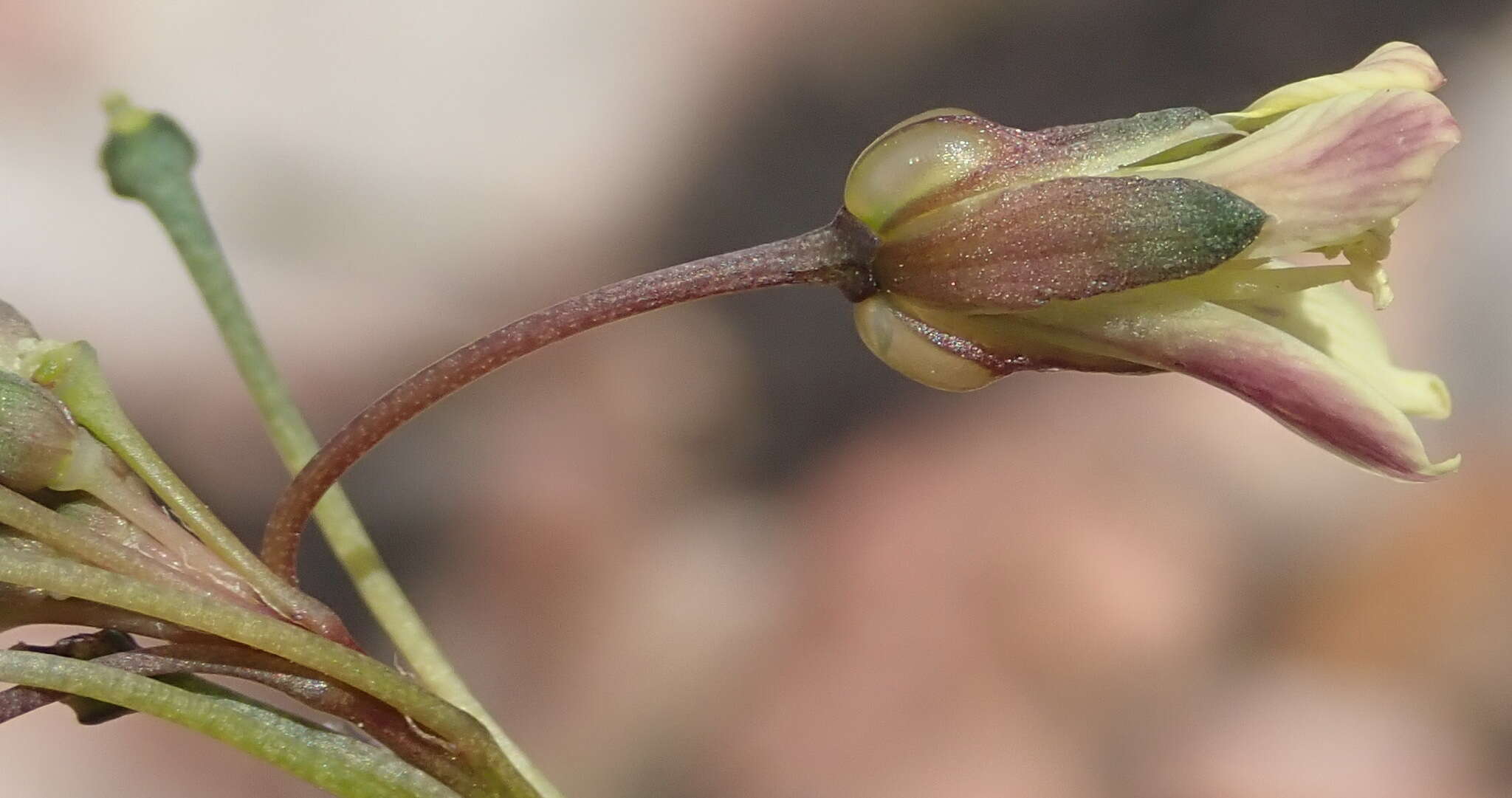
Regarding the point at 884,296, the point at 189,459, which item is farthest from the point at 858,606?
the point at 884,296

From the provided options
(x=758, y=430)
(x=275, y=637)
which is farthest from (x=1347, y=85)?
(x=758, y=430)

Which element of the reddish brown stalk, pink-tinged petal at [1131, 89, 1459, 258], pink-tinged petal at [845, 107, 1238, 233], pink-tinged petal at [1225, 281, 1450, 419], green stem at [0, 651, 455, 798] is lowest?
green stem at [0, 651, 455, 798]

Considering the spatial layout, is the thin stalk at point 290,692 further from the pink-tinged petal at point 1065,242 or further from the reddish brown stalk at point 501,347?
the pink-tinged petal at point 1065,242

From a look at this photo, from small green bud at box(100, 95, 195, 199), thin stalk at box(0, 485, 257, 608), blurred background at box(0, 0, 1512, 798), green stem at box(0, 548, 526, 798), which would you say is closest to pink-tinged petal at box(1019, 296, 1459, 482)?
green stem at box(0, 548, 526, 798)

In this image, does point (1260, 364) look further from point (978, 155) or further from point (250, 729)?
point (250, 729)

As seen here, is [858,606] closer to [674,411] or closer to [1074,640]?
[1074,640]

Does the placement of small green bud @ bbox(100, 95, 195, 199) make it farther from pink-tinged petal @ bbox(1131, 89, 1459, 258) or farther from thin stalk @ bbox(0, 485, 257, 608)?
pink-tinged petal @ bbox(1131, 89, 1459, 258)
